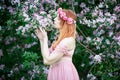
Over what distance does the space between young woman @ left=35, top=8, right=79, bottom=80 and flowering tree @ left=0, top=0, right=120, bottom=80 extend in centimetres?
111

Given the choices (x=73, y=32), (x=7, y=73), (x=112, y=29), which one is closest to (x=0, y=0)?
(x=7, y=73)

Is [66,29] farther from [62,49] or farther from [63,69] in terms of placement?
[63,69]

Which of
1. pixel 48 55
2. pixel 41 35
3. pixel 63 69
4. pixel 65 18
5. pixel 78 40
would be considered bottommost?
pixel 78 40

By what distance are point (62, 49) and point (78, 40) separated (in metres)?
2.27

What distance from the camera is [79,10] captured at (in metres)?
8.02

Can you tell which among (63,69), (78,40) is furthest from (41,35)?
(78,40)

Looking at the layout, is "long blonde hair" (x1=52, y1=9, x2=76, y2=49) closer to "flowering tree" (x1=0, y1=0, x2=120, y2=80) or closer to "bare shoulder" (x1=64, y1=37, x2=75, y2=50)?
"bare shoulder" (x1=64, y1=37, x2=75, y2=50)

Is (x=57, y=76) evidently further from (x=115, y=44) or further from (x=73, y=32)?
(x=115, y=44)

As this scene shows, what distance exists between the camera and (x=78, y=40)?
750 centimetres

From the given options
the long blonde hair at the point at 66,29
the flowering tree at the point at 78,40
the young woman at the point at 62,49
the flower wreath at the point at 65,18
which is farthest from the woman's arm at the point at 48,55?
the flowering tree at the point at 78,40

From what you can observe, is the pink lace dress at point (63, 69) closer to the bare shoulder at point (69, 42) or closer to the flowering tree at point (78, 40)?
the bare shoulder at point (69, 42)

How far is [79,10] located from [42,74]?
57.2 inches

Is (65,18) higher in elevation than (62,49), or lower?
higher

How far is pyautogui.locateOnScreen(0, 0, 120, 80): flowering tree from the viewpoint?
712 cm
